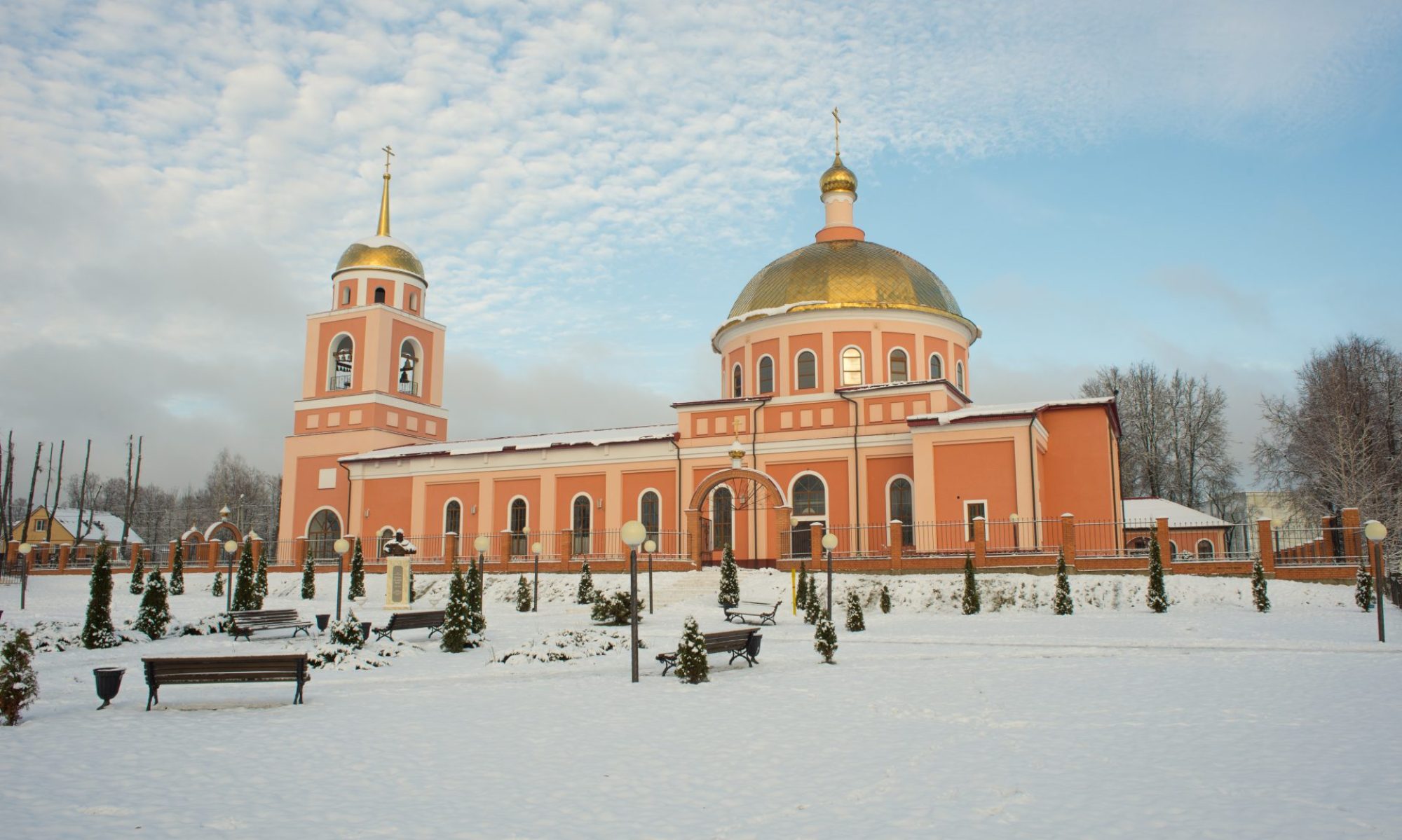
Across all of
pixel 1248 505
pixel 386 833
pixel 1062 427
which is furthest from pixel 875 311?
pixel 1248 505

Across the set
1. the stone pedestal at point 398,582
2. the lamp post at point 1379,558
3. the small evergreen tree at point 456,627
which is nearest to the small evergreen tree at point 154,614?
the stone pedestal at point 398,582

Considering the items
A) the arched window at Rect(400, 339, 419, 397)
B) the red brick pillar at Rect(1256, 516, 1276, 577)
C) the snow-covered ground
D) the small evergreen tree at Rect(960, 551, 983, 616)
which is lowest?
the snow-covered ground

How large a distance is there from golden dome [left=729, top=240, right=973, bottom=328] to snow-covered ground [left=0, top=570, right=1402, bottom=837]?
1572cm

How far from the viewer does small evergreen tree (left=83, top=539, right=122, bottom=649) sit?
15.7m

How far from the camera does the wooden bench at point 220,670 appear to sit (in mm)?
9938

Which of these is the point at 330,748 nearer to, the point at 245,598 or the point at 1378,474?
the point at 245,598

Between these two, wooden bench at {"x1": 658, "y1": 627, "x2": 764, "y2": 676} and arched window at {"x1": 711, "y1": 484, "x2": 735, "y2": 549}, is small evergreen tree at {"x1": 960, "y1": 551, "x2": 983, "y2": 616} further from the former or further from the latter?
arched window at {"x1": 711, "y1": 484, "x2": 735, "y2": 549}

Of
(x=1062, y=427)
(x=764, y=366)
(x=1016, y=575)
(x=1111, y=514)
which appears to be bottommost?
(x=1016, y=575)

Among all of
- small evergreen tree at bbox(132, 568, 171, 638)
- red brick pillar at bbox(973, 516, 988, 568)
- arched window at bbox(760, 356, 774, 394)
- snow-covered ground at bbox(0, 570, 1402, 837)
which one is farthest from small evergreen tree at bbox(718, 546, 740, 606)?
small evergreen tree at bbox(132, 568, 171, 638)

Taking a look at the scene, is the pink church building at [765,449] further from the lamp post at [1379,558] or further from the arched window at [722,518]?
the lamp post at [1379,558]

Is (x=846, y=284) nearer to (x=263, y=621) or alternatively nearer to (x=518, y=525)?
(x=518, y=525)

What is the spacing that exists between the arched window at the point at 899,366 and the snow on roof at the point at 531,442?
23.1 ft

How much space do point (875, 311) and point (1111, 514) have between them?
8877 millimetres

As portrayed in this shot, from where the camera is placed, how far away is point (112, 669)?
1005 centimetres
